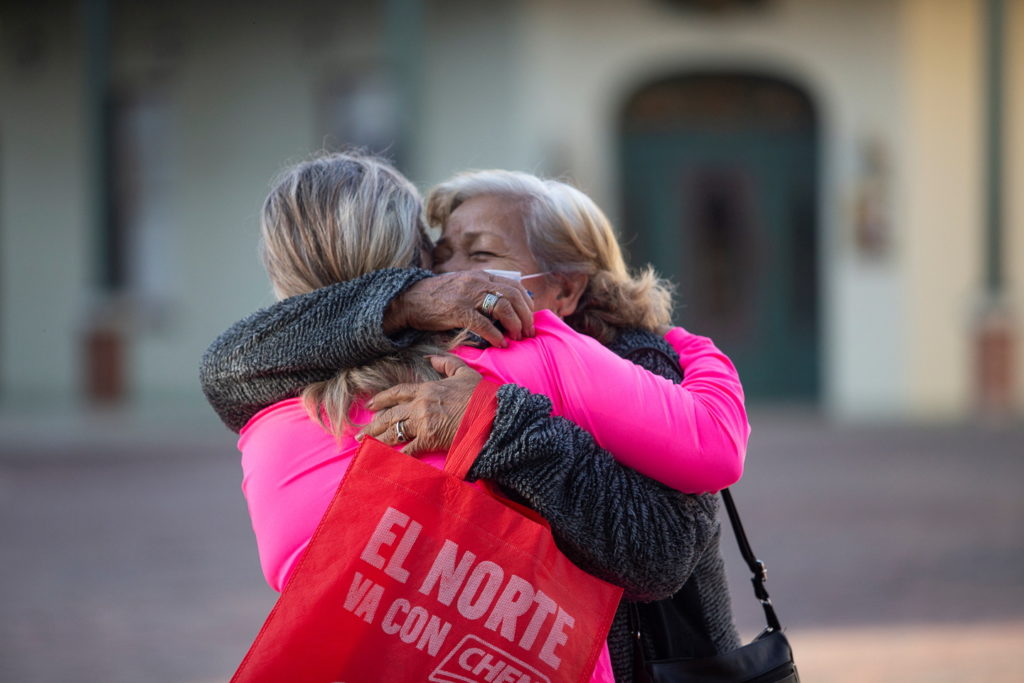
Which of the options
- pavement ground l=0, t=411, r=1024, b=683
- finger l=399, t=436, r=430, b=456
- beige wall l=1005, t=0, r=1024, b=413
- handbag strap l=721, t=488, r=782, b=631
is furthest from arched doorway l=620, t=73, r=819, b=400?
finger l=399, t=436, r=430, b=456

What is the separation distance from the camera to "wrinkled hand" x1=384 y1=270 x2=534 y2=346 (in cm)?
181

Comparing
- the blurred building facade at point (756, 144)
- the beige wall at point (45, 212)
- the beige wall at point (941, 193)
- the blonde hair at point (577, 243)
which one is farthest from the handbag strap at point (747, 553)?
the beige wall at point (45, 212)

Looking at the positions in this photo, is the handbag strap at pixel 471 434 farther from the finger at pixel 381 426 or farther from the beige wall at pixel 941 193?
the beige wall at pixel 941 193

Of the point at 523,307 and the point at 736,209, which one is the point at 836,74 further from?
the point at 523,307

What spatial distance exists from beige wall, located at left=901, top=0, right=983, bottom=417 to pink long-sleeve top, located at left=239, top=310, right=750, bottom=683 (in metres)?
12.3

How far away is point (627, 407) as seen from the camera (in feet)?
5.85

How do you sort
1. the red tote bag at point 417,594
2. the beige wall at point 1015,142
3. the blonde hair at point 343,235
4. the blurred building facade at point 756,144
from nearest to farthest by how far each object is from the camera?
the red tote bag at point 417,594, the blonde hair at point 343,235, the blurred building facade at point 756,144, the beige wall at point 1015,142

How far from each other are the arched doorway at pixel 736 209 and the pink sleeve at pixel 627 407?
39.4ft

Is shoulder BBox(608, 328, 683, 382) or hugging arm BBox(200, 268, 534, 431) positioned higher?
shoulder BBox(608, 328, 683, 382)

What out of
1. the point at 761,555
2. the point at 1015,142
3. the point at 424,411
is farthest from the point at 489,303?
the point at 1015,142

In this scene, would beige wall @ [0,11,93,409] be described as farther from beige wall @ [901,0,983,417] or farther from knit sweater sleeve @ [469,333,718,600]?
knit sweater sleeve @ [469,333,718,600]

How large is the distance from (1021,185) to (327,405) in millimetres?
13241

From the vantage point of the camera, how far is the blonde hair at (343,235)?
6.15 feet

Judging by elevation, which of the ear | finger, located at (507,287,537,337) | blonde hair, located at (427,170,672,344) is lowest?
finger, located at (507,287,537,337)
